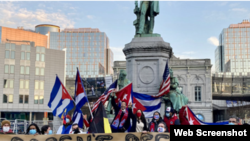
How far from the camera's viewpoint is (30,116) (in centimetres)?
6000

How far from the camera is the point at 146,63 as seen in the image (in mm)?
14773

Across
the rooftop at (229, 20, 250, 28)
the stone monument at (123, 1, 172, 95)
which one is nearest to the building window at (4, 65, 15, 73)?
the stone monument at (123, 1, 172, 95)

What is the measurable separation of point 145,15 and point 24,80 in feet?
160

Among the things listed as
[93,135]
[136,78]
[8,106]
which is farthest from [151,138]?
[8,106]

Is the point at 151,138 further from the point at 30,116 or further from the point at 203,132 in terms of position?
the point at 30,116

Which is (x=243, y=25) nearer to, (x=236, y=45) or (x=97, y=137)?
(x=236, y=45)

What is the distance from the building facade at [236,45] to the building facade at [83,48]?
4248 cm

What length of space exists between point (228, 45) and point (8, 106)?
279ft

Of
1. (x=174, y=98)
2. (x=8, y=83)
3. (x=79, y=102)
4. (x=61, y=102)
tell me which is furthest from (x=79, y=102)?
(x=8, y=83)

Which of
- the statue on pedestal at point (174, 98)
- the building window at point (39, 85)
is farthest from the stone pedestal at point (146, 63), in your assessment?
the building window at point (39, 85)

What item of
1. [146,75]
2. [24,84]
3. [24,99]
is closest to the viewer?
[146,75]

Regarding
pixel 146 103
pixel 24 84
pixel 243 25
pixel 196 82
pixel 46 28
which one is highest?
pixel 243 25

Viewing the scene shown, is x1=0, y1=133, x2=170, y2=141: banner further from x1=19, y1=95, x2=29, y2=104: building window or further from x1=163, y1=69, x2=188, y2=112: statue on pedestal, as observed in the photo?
→ x1=19, y1=95, x2=29, y2=104: building window

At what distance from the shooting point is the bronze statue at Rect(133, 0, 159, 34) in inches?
603
